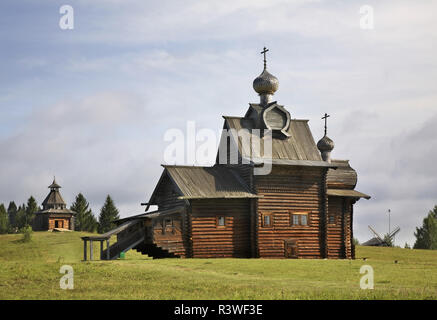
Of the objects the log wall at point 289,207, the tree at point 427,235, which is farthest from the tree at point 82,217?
the log wall at point 289,207

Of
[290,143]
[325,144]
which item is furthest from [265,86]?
[325,144]

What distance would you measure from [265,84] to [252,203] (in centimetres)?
1106

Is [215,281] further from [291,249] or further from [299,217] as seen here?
[299,217]

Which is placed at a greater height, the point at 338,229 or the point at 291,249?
the point at 338,229

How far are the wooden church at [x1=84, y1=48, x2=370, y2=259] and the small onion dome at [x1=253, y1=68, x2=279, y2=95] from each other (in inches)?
3.1

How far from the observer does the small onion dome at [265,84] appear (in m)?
50.5

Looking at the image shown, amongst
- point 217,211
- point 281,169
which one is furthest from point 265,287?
point 281,169

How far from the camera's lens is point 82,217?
107188mm

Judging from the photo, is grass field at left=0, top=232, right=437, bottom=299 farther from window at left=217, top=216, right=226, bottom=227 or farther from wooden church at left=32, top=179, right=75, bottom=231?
wooden church at left=32, top=179, right=75, bottom=231

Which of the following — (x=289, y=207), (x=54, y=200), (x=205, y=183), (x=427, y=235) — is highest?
(x=205, y=183)

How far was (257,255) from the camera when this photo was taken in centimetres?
4347

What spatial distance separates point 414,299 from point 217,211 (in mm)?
23113

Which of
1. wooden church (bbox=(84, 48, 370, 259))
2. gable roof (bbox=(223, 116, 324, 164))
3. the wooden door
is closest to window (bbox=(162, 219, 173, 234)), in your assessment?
wooden church (bbox=(84, 48, 370, 259))
